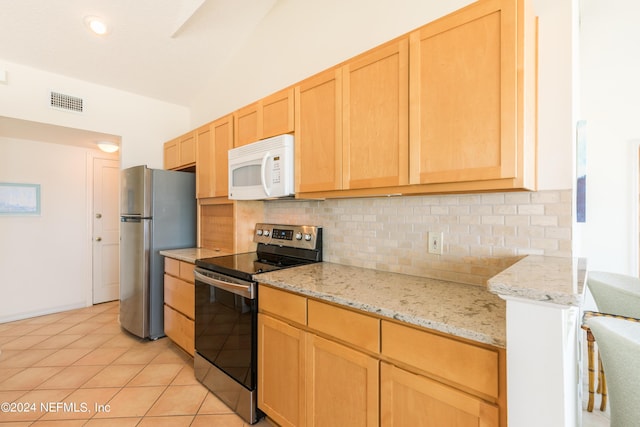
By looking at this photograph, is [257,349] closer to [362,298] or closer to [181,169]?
[362,298]

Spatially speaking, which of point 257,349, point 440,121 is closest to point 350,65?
point 440,121

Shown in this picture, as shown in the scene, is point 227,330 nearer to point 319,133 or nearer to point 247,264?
point 247,264

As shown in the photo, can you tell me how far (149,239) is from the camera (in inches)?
113

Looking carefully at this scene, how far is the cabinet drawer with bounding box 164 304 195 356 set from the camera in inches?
96.9

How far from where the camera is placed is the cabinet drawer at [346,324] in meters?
1.19

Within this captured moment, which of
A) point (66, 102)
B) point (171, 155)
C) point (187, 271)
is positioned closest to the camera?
point (187, 271)

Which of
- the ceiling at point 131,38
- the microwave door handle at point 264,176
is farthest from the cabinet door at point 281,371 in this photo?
the ceiling at point 131,38

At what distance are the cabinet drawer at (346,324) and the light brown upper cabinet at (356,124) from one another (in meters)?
0.66

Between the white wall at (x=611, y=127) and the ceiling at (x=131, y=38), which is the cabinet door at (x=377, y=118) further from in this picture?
the white wall at (x=611, y=127)

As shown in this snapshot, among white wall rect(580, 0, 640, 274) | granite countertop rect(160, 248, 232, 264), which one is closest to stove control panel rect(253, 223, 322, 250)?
granite countertop rect(160, 248, 232, 264)

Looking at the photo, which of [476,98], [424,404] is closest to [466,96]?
[476,98]

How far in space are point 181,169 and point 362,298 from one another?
3.02m

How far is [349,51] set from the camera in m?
2.14

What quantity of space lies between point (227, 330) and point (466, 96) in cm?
182
